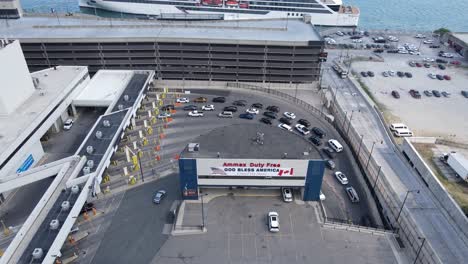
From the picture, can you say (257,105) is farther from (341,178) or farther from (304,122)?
(341,178)

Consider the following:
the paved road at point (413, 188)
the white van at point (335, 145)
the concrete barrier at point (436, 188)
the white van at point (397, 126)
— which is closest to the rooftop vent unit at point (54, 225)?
the white van at point (335, 145)

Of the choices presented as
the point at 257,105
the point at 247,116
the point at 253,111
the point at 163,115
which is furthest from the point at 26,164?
the point at 257,105

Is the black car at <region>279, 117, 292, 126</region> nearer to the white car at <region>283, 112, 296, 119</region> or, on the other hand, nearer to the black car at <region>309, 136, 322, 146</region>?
the white car at <region>283, 112, 296, 119</region>

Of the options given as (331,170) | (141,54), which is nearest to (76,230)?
(331,170)

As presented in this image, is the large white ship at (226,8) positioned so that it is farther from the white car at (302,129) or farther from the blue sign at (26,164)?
the blue sign at (26,164)

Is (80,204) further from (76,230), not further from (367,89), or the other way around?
(367,89)
